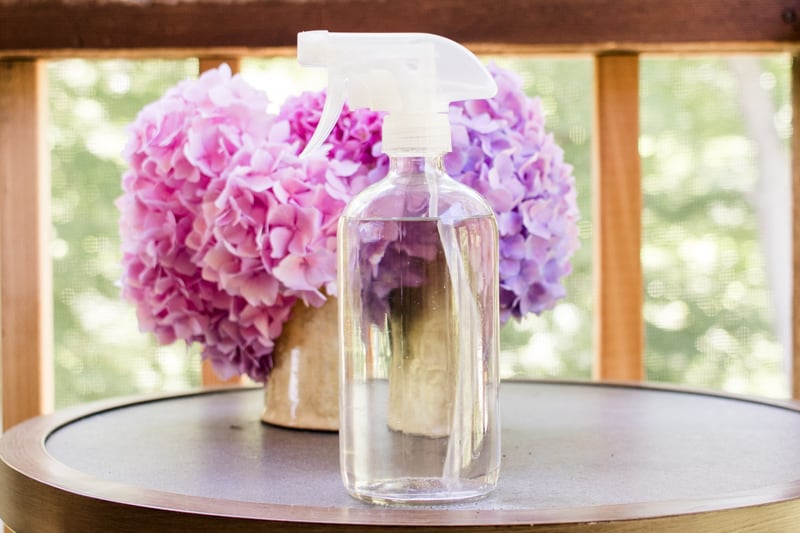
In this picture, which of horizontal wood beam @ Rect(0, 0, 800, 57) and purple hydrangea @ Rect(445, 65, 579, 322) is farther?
horizontal wood beam @ Rect(0, 0, 800, 57)

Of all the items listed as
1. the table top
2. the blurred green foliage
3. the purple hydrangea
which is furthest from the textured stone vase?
the blurred green foliage

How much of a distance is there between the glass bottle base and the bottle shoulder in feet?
0.53

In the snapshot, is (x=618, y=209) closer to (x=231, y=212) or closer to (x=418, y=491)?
(x=231, y=212)

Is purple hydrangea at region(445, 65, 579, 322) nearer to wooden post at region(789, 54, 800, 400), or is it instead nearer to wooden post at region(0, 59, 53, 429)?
wooden post at region(789, 54, 800, 400)

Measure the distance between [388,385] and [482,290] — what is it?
0.08 m

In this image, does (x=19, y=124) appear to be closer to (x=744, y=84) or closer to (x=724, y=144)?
(x=724, y=144)

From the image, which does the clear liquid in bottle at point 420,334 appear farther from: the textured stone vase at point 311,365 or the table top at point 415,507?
the textured stone vase at point 311,365

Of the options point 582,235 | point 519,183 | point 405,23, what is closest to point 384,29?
point 405,23

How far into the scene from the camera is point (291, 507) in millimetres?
569

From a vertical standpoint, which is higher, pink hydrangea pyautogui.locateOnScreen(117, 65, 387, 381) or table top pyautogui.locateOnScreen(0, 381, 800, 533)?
pink hydrangea pyautogui.locateOnScreen(117, 65, 387, 381)

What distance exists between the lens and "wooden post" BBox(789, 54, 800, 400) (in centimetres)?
135

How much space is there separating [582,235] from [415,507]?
2.12 metres

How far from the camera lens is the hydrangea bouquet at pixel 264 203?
0.81 meters

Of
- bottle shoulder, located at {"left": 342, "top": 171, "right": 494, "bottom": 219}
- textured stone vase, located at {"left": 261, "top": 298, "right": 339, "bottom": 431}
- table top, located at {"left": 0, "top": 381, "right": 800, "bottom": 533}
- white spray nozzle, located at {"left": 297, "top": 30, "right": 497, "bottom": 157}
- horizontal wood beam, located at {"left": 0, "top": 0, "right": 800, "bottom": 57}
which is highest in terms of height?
horizontal wood beam, located at {"left": 0, "top": 0, "right": 800, "bottom": 57}
